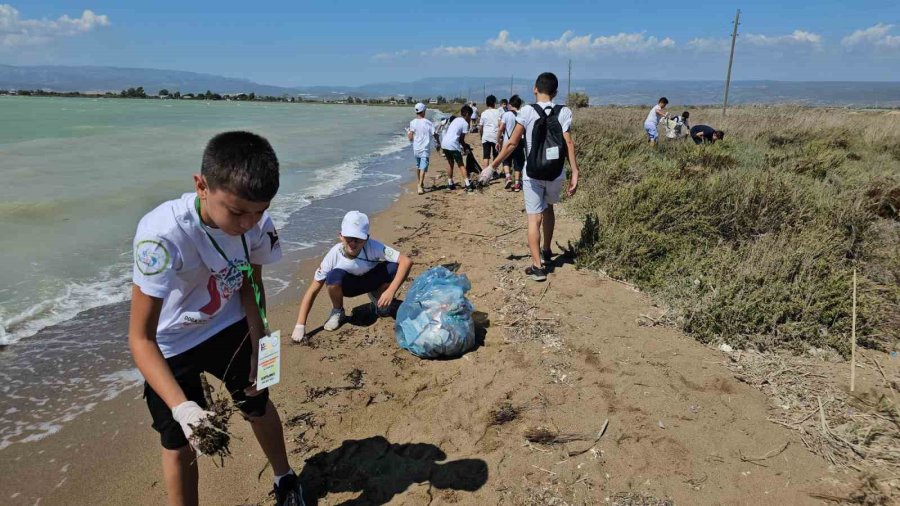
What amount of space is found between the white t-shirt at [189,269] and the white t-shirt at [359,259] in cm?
189

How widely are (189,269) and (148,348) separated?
28cm

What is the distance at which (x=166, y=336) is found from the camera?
173 cm

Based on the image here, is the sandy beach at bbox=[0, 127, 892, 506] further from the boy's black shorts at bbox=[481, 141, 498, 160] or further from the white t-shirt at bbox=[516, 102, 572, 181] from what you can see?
the boy's black shorts at bbox=[481, 141, 498, 160]

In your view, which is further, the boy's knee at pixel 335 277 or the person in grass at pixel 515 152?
the person in grass at pixel 515 152

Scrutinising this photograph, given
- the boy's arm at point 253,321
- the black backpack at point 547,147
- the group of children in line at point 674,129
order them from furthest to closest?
1. the group of children in line at point 674,129
2. the black backpack at point 547,147
3. the boy's arm at point 253,321

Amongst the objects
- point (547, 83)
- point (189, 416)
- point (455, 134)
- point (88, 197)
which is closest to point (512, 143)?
point (547, 83)

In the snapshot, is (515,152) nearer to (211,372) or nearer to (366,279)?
(366,279)

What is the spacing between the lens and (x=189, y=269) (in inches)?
64.1

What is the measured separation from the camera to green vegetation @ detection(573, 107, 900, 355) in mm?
3615

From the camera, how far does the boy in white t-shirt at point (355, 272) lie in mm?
3787

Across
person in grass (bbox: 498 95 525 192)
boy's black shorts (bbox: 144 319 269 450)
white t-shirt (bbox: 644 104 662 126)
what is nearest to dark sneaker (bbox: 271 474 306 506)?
boy's black shorts (bbox: 144 319 269 450)

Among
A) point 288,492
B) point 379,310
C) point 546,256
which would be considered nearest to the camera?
point 288,492

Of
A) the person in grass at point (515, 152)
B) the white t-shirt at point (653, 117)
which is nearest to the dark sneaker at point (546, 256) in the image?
the person in grass at point (515, 152)

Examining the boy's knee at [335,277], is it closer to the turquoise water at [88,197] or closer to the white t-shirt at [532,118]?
the white t-shirt at [532,118]
